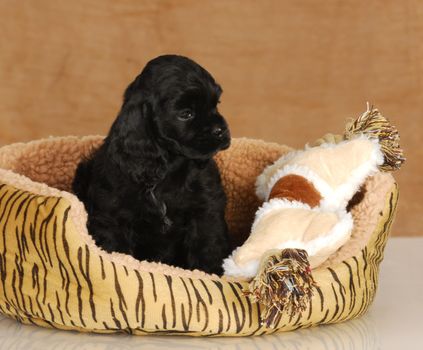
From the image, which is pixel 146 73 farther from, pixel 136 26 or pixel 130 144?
pixel 136 26

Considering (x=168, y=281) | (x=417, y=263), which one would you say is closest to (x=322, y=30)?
(x=417, y=263)

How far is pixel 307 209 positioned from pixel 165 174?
0.49 m

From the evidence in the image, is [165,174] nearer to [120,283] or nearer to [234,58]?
[120,283]

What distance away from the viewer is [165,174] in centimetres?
308

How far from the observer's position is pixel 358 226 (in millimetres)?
3090

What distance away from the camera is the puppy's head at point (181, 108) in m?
2.97

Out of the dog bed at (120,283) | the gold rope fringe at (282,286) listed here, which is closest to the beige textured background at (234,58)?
the dog bed at (120,283)

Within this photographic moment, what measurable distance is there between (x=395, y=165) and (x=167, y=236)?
0.81 metres

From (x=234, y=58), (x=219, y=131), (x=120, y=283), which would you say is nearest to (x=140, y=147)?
(x=219, y=131)

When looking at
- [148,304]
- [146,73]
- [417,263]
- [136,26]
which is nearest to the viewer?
[148,304]

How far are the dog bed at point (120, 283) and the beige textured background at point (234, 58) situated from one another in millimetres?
1522

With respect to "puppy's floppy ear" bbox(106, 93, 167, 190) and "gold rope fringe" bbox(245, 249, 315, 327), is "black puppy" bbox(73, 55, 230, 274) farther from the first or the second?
"gold rope fringe" bbox(245, 249, 315, 327)

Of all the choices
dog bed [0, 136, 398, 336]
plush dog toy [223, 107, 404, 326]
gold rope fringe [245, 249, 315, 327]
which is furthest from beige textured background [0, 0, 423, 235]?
gold rope fringe [245, 249, 315, 327]

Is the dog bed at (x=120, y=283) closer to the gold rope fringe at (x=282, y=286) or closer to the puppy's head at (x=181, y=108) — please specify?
the gold rope fringe at (x=282, y=286)
